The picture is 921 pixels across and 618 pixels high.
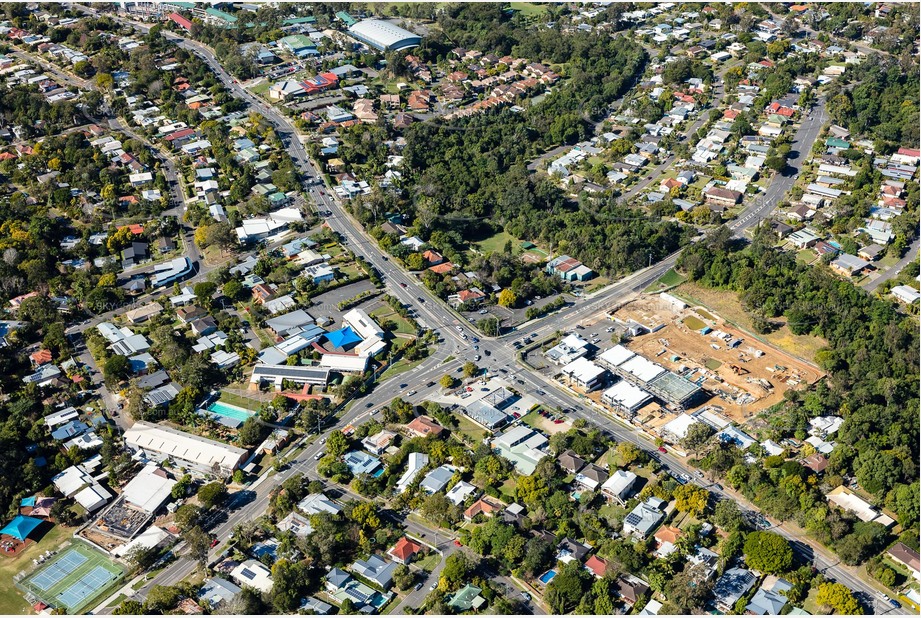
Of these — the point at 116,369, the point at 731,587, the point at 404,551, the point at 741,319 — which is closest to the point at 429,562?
the point at 404,551

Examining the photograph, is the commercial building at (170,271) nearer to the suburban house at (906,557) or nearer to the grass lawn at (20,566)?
the grass lawn at (20,566)

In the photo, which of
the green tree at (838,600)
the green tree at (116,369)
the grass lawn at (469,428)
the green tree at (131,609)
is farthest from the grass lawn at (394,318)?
the green tree at (838,600)

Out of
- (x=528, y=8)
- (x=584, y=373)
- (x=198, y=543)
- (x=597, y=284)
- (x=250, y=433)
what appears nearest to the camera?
(x=198, y=543)

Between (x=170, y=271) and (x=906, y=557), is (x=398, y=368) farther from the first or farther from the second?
(x=906, y=557)

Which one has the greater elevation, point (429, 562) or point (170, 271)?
point (429, 562)

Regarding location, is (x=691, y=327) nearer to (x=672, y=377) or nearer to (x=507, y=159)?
(x=672, y=377)

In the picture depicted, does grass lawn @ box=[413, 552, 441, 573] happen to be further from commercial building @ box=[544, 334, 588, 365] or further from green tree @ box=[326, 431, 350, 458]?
commercial building @ box=[544, 334, 588, 365]
